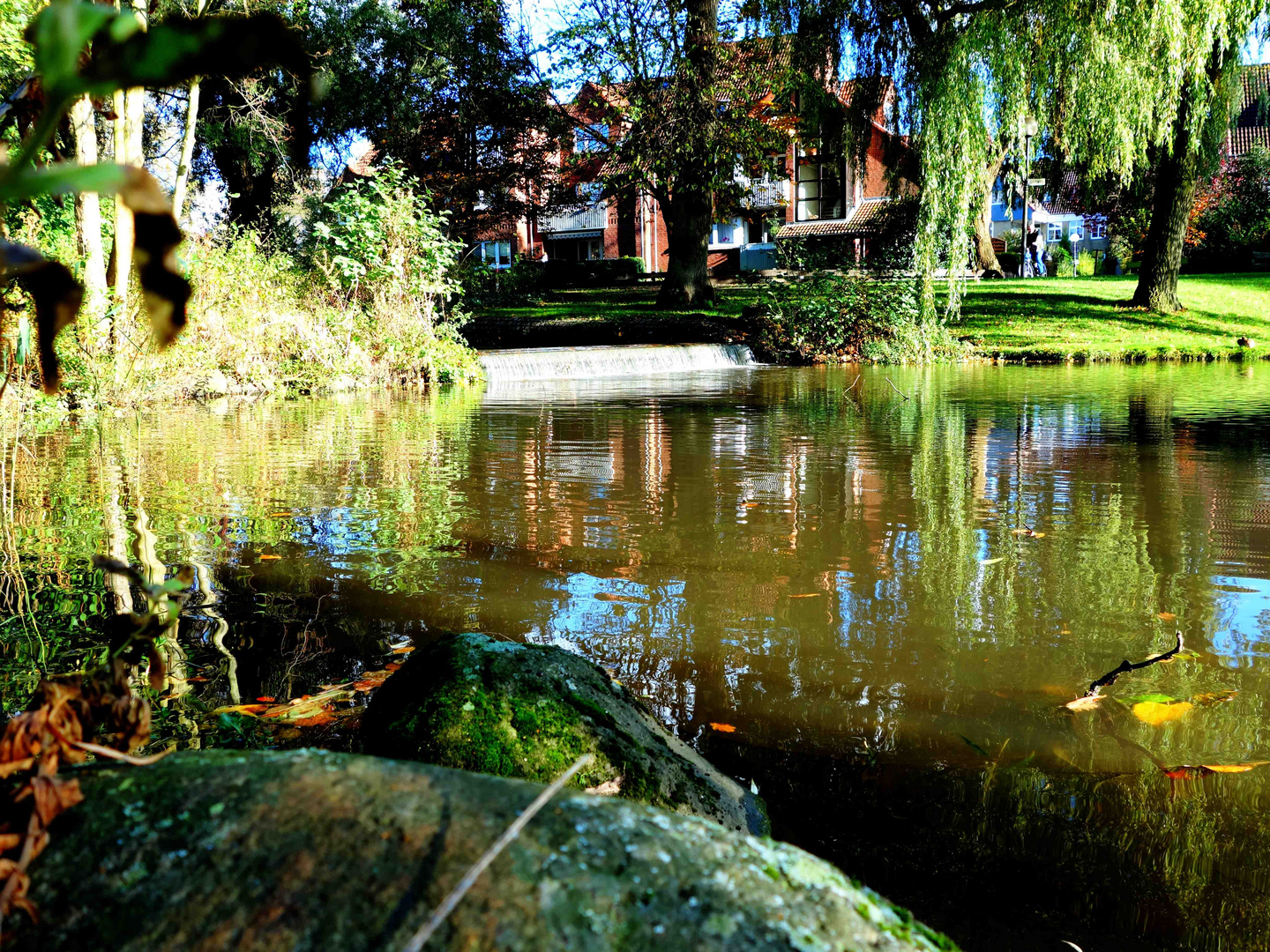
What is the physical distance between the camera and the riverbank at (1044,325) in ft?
70.2

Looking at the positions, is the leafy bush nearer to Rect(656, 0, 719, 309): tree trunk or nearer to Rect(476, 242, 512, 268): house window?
Rect(656, 0, 719, 309): tree trunk

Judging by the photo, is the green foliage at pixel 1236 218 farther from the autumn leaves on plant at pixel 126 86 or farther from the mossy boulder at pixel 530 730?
the autumn leaves on plant at pixel 126 86

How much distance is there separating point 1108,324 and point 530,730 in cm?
2312

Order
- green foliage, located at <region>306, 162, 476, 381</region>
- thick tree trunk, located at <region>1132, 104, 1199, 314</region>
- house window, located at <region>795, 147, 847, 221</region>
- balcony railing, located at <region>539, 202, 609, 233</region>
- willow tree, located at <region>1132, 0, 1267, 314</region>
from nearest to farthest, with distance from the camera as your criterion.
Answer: willow tree, located at <region>1132, 0, 1267, 314</region>, green foliage, located at <region>306, 162, 476, 381</region>, thick tree trunk, located at <region>1132, 104, 1199, 314</region>, house window, located at <region>795, 147, 847, 221</region>, balcony railing, located at <region>539, 202, 609, 233</region>

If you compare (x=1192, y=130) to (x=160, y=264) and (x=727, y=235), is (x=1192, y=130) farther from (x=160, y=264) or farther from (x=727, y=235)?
(x=727, y=235)

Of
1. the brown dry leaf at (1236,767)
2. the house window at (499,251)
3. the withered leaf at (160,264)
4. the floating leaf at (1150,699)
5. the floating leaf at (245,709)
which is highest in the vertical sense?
the house window at (499,251)

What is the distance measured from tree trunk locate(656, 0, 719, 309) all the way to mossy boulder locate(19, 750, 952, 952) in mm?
24749

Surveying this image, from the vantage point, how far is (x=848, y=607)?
459cm

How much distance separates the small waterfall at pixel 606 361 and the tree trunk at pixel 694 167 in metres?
5.66

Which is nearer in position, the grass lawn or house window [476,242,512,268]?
the grass lawn

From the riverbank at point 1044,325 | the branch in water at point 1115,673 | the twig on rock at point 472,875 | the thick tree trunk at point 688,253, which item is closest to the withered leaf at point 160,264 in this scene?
the twig on rock at point 472,875

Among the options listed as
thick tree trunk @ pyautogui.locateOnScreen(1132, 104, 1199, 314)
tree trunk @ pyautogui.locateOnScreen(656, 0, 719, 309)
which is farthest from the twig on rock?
tree trunk @ pyautogui.locateOnScreen(656, 0, 719, 309)

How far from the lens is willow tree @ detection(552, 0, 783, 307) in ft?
81.8

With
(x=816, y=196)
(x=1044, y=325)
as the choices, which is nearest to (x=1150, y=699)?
(x=1044, y=325)
